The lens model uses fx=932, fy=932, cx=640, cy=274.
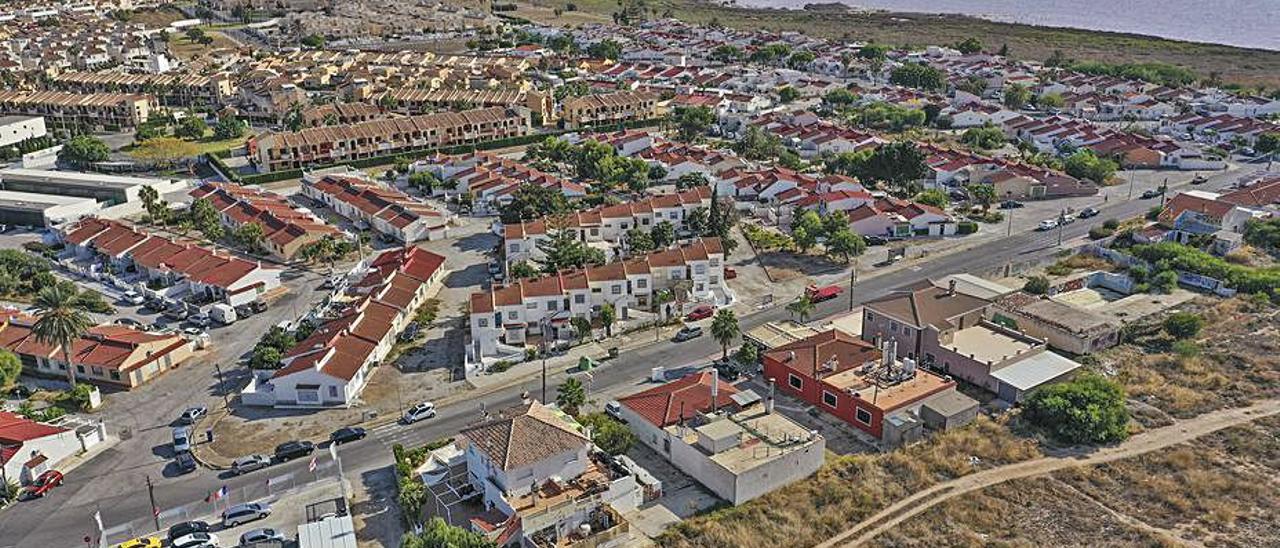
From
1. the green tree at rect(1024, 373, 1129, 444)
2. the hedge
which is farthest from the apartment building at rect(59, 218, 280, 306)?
the green tree at rect(1024, 373, 1129, 444)

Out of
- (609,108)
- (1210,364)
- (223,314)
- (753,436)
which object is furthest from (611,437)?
(609,108)

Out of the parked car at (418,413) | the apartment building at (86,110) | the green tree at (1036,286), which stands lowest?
the parked car at (418,413)

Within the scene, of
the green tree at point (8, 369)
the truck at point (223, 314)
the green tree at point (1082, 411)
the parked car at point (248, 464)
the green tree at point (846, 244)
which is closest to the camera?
the parked car at point (248, 464)

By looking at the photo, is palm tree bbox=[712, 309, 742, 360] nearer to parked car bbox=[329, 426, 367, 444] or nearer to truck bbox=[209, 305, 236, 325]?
parked car bbox=[329, 426, 367, 444]

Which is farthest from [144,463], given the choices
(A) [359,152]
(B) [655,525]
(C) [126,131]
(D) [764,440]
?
(C) [126,131]

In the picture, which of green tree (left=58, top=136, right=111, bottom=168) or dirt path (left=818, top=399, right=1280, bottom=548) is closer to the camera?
dirt path (left=818, top=399, right=1280, bottom=548)

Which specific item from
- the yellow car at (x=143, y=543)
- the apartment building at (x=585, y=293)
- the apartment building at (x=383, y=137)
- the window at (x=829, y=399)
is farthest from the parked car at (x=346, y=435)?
the apartment building at (x=383, y=137)

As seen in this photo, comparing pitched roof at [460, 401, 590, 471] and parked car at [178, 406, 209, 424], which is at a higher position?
pitched roof at [460, 401, 590, 471]

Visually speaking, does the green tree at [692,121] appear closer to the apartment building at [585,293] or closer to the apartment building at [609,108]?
the apartment building at [609,108]
